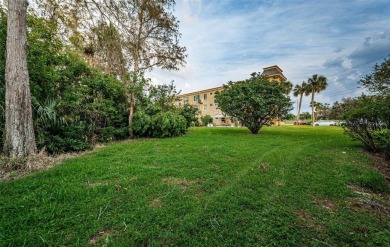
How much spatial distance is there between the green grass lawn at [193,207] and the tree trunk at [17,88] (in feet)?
4.73

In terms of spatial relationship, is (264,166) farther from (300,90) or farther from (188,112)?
(300,90)

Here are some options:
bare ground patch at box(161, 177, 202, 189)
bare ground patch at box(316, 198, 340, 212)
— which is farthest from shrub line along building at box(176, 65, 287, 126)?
bare ground patch at box(316, 198, 340, 212)

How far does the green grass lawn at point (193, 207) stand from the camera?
5.82ft

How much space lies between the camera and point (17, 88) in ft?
13.8

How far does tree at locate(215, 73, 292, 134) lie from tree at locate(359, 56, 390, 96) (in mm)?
4294

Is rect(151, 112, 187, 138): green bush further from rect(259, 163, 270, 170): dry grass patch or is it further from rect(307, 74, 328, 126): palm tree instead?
rect(307, 74, 328, 126): palm tree

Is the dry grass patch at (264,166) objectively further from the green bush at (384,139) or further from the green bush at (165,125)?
the green bush at (165,125)

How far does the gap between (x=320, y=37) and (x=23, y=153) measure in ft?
52.0

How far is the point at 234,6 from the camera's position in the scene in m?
9.17

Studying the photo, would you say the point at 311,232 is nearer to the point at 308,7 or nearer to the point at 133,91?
the point at 133,91

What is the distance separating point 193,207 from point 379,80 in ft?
35.0

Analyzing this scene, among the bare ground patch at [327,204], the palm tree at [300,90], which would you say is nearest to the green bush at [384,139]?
the bare ground patch at [327,204]

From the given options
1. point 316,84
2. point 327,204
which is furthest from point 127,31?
point 316,84

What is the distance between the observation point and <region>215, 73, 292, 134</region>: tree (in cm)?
1170
